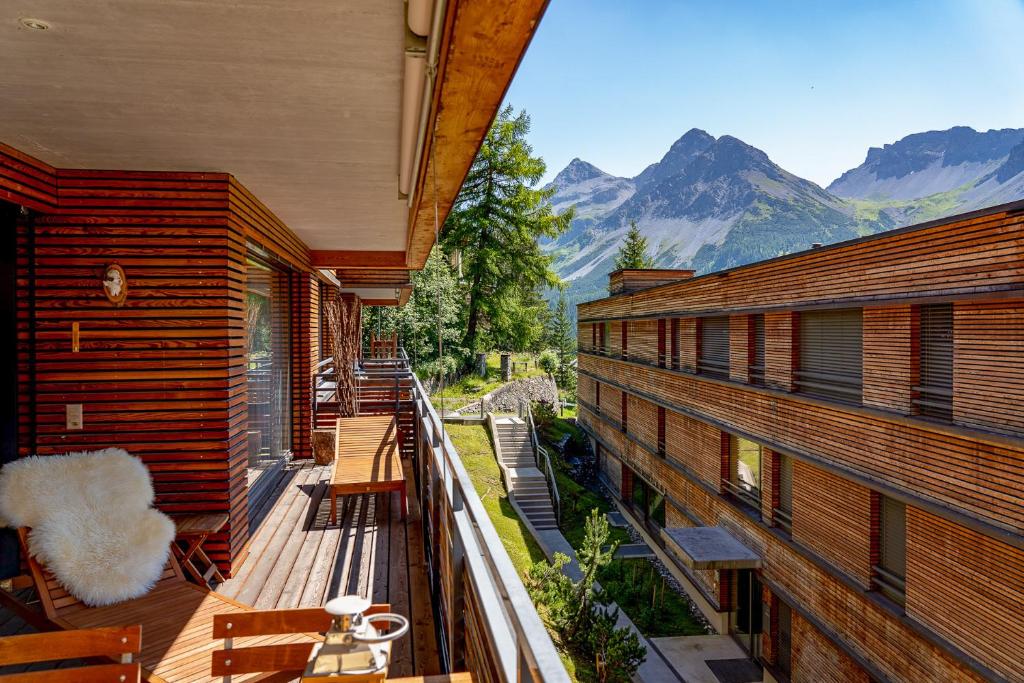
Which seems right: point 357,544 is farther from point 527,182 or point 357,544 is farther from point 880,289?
point 527,182

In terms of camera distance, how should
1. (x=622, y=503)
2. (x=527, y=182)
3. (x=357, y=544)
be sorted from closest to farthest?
(x=357, y=544) < (x=622, y=503) < (x=527, y=182)

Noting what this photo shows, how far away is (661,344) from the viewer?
17.2 meters

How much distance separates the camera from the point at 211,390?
4.68 m

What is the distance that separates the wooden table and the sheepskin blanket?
200 cm

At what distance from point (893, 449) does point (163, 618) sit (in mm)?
8670

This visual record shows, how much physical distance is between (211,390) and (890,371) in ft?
27.8

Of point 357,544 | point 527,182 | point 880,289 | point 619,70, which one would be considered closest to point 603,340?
point 527,182

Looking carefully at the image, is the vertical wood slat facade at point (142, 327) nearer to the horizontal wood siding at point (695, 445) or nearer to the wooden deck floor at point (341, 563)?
the wooden deck floor at point (341, 563)

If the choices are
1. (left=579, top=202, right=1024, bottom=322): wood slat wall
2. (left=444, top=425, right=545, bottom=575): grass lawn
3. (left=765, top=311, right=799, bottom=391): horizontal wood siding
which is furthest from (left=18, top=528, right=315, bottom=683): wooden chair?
(left=765, top=311, right=799, bottom=391): horizontal wood siding

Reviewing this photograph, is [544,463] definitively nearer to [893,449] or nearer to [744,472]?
[744,472]

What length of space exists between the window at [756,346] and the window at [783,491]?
1.69m

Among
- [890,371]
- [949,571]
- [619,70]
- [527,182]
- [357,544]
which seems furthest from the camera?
[619,70]

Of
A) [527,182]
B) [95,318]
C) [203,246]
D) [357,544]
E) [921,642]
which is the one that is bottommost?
[921,642]

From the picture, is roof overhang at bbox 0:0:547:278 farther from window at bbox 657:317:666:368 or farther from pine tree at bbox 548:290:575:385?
pine tree at bbox 548:290:575:385
